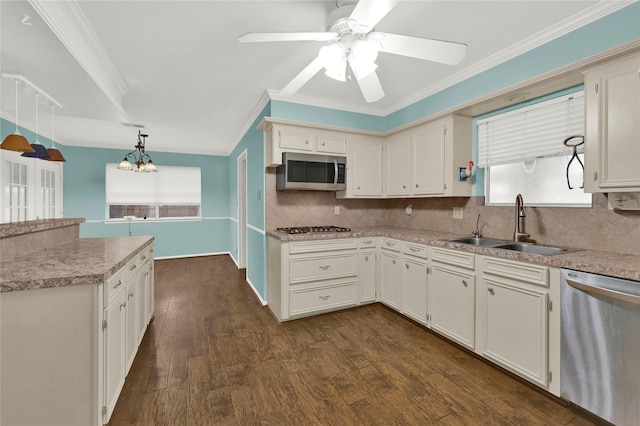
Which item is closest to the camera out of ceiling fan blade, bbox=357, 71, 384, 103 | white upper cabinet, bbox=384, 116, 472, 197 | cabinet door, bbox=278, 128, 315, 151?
ceiling fan blade, bbox=357, 71, 384, 103

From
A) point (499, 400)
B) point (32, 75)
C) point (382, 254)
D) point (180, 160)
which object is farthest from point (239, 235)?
point (499, 400)

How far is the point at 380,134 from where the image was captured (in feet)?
11.9

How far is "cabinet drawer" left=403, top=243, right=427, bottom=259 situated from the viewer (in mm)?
2670

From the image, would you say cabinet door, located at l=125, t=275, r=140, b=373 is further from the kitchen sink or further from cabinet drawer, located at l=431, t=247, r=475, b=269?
the kitchen sink

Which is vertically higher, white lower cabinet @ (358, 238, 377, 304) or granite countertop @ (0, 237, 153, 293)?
granite countertop @ (0, 237, 153, 293)

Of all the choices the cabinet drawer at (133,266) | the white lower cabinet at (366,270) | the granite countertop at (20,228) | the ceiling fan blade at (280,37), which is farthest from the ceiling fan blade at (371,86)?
the granite countertop at (20,228)

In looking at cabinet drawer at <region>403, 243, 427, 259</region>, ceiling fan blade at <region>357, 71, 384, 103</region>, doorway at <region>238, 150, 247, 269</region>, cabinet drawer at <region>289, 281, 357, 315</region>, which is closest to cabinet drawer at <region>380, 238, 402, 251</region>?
cabinet drawer at <region>403, 243, 427, 259</region>

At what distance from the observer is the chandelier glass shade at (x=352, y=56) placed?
1.56 meters

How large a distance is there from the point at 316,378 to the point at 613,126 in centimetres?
256

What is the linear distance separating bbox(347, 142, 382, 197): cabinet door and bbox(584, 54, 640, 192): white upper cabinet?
2146mm

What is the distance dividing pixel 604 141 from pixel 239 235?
5104 mm

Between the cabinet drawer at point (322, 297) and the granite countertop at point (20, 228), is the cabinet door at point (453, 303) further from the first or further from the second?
the granite countertop at point (20, 228)

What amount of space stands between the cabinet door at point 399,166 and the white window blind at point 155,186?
4.98m

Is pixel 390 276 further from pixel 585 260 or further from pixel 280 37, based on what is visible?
pixel 280 37
